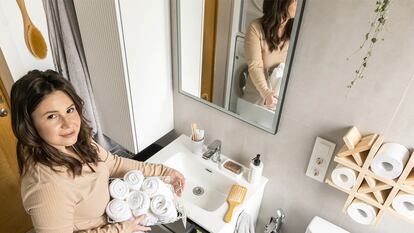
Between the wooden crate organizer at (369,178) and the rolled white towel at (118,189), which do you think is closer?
the wooden crate organizer at (369,178)

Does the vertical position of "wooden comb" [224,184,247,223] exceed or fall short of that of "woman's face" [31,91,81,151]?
it falls short

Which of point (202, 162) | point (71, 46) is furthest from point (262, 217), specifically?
point (71, 46)

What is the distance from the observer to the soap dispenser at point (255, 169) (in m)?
1.27

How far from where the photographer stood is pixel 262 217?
1.57 metres

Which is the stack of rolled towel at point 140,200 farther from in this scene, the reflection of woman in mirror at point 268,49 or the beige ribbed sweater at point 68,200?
the reflection of woman in mirror at point 268,49

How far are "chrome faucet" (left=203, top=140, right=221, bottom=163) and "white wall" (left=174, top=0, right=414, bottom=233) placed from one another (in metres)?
0.06

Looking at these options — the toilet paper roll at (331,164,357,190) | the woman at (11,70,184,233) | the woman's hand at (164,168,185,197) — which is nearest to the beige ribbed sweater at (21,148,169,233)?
the woman at (11,70,184,233)

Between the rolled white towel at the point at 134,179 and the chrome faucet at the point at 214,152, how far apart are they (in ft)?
1.35

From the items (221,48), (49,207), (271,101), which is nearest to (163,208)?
(49,207)

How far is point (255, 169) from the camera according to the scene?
1268mm

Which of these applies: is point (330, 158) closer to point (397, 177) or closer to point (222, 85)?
point (397, 177)

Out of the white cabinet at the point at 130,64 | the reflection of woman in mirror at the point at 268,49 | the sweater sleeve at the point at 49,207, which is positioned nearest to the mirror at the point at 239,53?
the reflection of woman in mirror at the point at 268,49

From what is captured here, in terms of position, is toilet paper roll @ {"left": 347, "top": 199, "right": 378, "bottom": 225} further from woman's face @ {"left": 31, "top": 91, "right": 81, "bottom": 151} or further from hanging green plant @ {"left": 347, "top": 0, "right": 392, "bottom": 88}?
woman's face @ {"left": 31, "top": 91, "right": 81, "bottom": 151}

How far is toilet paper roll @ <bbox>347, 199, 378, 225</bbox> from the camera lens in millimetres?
1027
